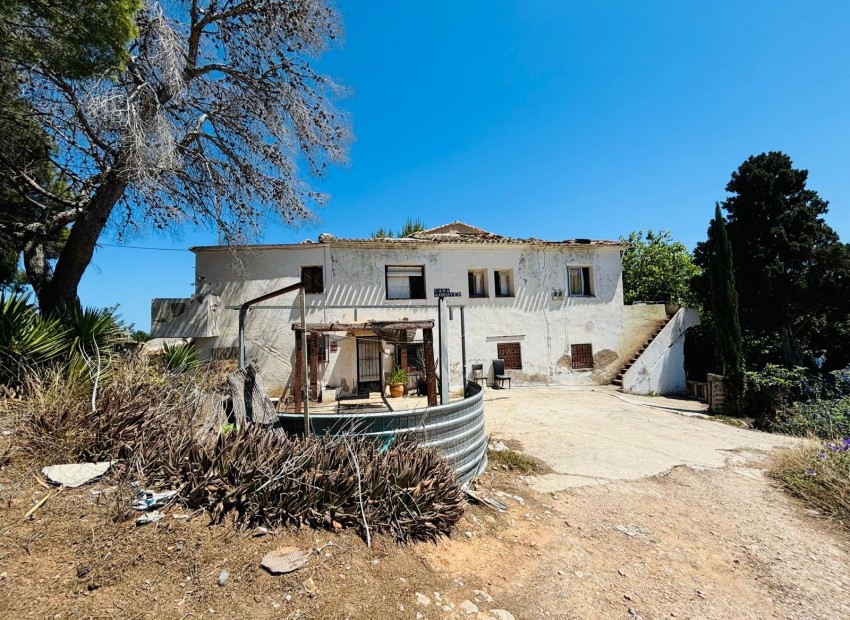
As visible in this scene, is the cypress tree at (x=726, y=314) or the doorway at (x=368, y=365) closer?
the cypress tree at (x=726, y=314)

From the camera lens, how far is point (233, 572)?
2.46m

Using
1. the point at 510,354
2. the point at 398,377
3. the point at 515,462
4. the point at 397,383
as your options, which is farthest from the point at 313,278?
the point at 515,462

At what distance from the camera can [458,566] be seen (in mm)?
3129

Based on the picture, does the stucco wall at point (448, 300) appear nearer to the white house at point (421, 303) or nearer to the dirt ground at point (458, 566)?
the white house at point (421, 303)

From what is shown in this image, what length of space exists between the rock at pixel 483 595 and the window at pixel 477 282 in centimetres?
1235

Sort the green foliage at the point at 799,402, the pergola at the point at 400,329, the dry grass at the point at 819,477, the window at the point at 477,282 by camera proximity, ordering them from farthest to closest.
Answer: the window at the point at 477,282
the green foliage at the point at 799,402
the pergola at the point at 400,329
the dry grass at the point at 819,477

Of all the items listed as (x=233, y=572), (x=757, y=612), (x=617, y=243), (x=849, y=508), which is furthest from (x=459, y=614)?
(x=617, y=243)

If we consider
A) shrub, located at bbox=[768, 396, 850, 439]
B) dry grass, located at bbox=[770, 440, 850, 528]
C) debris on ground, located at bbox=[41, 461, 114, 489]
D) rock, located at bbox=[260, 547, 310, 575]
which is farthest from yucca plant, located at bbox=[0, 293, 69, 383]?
shrub, located at bbox=[768, 396, 850, 439]

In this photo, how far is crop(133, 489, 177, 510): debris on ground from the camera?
8.84ft

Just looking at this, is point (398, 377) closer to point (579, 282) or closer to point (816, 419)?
point (579, 282)

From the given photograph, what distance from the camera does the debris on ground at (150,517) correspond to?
2594 mm

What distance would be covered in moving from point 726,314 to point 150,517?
14.8m

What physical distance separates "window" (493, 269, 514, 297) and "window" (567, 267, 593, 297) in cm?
262

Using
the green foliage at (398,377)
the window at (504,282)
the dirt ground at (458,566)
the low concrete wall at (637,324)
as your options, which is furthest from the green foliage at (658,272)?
the dirt ground at (458,566)
